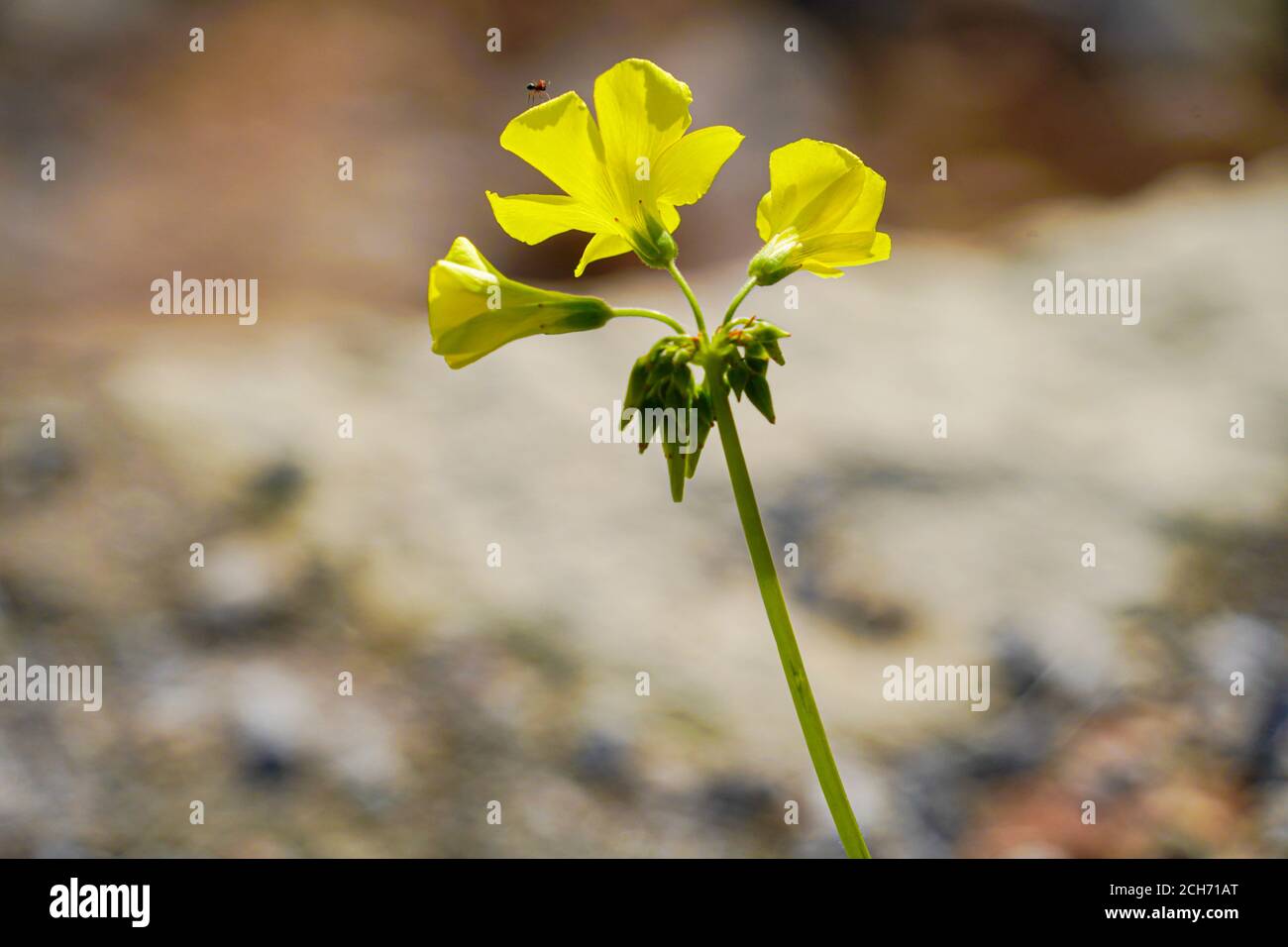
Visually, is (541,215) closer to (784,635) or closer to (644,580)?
(784,635)

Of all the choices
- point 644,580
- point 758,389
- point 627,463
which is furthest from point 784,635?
point 627,463

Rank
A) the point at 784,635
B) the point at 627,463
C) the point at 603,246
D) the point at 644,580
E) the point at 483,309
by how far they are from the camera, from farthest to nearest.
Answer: the point at 627,463
the point at 644,580
the point at 603,246
the point at 483,309
the point at 784,635

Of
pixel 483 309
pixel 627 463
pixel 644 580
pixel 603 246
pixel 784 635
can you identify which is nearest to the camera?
pixel 784 635

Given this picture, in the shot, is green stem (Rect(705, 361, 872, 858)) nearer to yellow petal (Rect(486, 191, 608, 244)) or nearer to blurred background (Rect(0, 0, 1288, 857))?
yellow petal (Rect(486, 191, 608, 244))

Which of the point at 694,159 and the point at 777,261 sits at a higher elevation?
the point at 694,159

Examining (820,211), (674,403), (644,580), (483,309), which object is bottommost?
(644,580)

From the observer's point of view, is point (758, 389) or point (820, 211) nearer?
point (758, 389)
